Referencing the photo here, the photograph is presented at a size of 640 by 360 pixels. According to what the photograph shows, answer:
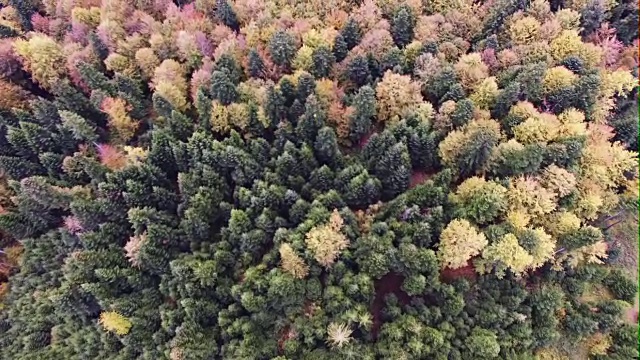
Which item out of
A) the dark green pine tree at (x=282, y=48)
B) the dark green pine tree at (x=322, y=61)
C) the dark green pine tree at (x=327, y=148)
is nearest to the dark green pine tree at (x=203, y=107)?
the dark green pine tree at (x=282, y=48)

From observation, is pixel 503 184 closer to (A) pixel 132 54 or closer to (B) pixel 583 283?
(B) pixel 583 283

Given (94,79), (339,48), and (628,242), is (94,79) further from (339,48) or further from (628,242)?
(628,242)

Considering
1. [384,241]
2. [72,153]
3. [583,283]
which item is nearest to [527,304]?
[583,283]

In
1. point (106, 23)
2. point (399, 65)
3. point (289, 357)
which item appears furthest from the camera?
point (106, 23)

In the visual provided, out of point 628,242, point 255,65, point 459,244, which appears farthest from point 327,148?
point 628,242

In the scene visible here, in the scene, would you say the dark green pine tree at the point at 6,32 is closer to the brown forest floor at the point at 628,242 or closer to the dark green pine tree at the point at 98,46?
the dark green pine tree at the point at 98,46

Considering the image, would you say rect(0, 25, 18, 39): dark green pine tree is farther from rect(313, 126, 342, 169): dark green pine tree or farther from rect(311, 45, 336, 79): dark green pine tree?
rect(313, 126, 342, 169): dark green pine tree

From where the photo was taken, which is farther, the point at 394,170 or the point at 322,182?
the point at 322,182

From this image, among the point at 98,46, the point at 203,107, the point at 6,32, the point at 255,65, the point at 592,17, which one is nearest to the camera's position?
the point at 203,107
